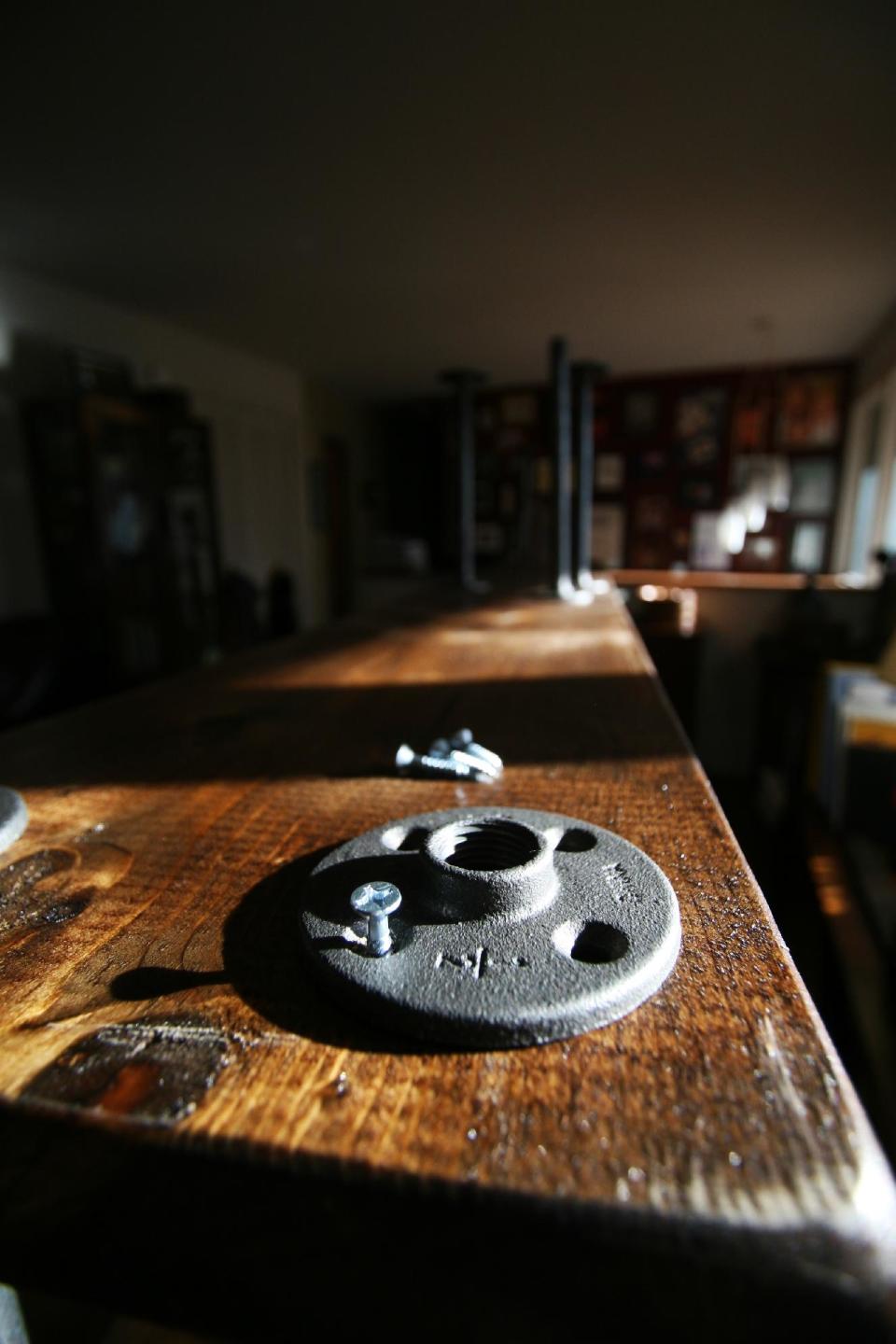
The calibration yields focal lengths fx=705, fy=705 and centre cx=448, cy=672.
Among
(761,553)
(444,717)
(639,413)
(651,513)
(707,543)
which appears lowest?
(761,553)

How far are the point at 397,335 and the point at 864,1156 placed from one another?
22.1ft

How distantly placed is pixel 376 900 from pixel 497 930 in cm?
7

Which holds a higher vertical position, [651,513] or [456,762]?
[651,513]

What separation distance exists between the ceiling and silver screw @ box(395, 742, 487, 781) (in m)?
2.60

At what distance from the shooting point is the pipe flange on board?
12.6 inches

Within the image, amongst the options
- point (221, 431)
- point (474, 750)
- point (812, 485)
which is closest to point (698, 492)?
point (812, 485)

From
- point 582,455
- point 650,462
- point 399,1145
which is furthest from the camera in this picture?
point 650,462

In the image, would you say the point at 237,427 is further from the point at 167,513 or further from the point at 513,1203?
the point at 513,1203

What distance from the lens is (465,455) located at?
2.21 m

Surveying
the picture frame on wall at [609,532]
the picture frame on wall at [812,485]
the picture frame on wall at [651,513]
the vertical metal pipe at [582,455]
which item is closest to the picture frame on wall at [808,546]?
the picture frame on wall at [812,485]

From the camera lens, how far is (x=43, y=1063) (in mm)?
316

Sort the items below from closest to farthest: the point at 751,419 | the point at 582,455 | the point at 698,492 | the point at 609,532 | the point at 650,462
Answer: the point at 582,455, the point at 751,419, the point at 698,492, the point at 650,462, the point at 609,532

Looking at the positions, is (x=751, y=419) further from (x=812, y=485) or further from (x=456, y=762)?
(x=456, y=762)

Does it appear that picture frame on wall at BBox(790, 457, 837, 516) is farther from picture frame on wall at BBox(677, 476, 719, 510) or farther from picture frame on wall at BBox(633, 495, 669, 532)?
picture frame on wall at BBox(633, 495, 669, 532)
